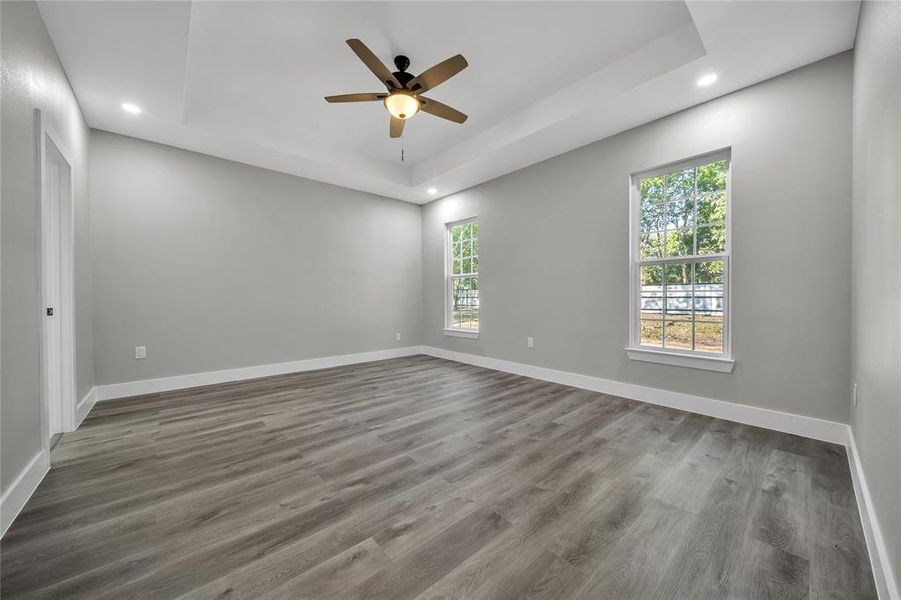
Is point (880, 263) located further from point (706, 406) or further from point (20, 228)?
point (20, 228)

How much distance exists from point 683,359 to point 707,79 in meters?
2.31

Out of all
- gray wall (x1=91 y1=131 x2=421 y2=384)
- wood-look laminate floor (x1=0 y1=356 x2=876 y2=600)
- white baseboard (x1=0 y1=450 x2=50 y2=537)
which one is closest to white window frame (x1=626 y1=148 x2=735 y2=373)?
wood-look laminate floor (x1=0 y1=356 x2=876 y2=600)

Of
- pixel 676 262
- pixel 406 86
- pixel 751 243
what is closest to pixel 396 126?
pixel 406 86

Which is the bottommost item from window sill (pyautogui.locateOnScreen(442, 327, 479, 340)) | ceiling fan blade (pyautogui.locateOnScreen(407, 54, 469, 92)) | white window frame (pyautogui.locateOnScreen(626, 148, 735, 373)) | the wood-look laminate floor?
the wood-look laminate floor

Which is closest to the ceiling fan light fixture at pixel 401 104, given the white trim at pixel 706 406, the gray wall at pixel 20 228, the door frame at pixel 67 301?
the gray wall at pixel 20 228

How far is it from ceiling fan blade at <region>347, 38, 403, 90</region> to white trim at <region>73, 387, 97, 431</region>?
3471 millimetres

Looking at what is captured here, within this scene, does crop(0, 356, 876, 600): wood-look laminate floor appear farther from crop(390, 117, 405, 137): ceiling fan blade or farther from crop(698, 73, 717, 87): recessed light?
crop(698, 73, 717, 87): recessed light

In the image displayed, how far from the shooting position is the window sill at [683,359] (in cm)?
290

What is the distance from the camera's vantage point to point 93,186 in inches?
135

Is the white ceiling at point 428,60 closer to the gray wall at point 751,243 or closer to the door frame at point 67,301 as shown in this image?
the gray wall at point 751,243

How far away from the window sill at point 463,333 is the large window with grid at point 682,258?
2.25m

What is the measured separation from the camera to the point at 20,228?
1.74 m

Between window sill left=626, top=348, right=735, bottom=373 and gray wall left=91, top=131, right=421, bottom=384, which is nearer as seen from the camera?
window sill left=626, top=348, right=735, bottom=373

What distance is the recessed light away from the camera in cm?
263
